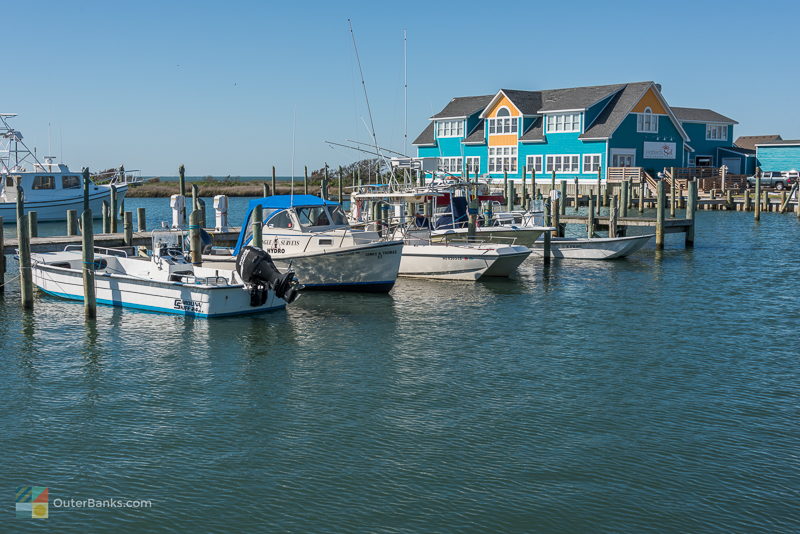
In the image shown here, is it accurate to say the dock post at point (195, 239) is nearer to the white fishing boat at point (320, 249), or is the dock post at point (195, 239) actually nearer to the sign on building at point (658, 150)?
the white fishing boat at point (320, 249)

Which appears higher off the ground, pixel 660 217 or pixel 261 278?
pixel 660 217

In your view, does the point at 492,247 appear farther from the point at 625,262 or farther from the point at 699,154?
the point at 699,154

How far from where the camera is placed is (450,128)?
6988 cm

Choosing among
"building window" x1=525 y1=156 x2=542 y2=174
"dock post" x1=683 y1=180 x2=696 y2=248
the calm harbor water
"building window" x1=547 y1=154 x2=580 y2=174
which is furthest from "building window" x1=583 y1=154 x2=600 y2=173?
the calm harbor water

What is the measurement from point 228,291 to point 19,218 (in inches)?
218

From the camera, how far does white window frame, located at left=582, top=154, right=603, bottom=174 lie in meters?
61.0

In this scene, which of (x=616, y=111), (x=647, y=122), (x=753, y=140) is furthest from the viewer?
(x=753, y=140)

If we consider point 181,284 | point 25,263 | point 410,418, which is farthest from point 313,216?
point 410,418

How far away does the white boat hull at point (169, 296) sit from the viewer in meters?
19.9

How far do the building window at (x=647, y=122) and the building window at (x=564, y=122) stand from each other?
434 centimetres

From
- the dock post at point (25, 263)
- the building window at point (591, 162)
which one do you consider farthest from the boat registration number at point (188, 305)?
the building window at point (591, 162)

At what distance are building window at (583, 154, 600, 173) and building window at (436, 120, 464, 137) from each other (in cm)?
1106

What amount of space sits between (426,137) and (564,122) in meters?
14.6

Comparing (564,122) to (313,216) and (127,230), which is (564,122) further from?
(127,230)
